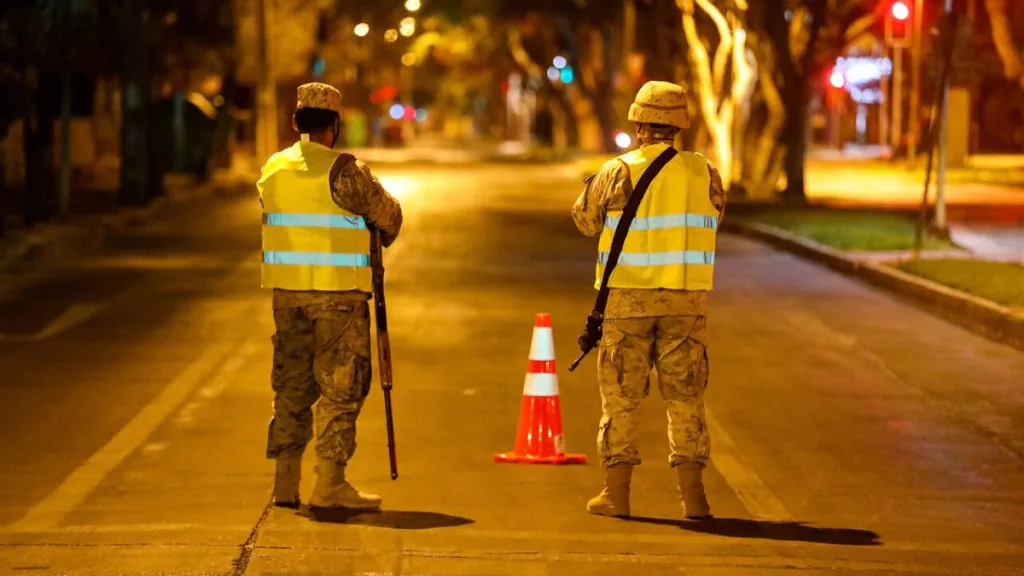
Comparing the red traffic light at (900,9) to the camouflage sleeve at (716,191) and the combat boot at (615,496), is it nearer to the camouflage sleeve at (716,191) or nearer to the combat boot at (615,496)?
the camouflage sleeve at (716,191)

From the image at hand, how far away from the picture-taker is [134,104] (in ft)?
97.3

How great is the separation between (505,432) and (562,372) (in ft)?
7.22

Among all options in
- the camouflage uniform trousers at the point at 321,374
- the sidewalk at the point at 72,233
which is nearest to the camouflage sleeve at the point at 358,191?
the camouflage uniform trousers at the point at 321,374

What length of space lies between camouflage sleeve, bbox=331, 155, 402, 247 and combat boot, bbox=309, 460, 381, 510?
1.07 meters

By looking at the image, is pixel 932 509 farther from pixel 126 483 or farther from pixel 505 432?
pixel 126 483

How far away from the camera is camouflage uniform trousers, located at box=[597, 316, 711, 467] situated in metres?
7.56

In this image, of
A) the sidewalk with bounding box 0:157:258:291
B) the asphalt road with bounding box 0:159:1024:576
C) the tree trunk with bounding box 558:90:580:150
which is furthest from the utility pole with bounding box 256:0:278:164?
the asphalt road with bounding box 0:159:1024:576

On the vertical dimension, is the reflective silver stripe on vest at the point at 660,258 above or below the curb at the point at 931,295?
above

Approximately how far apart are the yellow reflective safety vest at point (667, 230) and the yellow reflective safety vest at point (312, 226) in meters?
1.04

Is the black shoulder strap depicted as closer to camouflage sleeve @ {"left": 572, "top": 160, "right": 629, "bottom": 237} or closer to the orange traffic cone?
camouflage sleeve @ {"left": 572, "top": 160, "right": 629, "bottom": 237}

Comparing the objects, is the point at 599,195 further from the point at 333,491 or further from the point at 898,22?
the point at 898,22

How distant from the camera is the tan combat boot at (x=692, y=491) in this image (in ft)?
25.1

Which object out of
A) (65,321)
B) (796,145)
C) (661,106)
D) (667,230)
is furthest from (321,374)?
(796,145)

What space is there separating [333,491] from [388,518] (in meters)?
0.26
